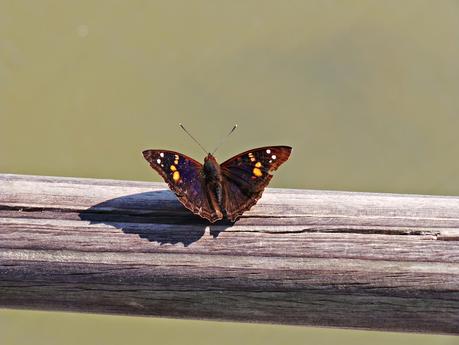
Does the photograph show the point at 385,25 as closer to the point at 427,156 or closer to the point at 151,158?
the point at 427,156

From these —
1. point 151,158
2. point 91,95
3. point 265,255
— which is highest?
point 91,95

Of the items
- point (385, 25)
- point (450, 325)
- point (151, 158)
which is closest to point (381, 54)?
point (385, 25)

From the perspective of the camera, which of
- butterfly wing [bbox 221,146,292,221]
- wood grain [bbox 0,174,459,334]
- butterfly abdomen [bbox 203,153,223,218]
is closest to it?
wood grain [bbox 0,174,459,334]

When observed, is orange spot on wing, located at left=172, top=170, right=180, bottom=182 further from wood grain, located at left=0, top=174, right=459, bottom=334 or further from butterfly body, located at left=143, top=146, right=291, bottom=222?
wood grain, located at left=0, top=174, right=459, bottom=334

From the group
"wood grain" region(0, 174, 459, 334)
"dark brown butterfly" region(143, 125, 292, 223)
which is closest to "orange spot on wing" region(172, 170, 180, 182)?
"dark brown butterfly" region(143, 125, 292, 223)

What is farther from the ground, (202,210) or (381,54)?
(381,54)

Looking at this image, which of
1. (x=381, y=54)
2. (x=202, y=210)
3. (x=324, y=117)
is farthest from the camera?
(x=381, y=54)
